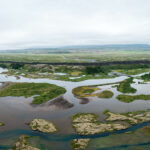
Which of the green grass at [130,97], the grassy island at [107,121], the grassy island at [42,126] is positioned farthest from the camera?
the green grass at [130,97]

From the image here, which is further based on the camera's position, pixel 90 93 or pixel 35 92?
pixel 35 92

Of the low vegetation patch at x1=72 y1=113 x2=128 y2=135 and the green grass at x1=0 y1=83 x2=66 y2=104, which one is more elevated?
the green grass at x1=0 y1=83 x2=66 y2=104

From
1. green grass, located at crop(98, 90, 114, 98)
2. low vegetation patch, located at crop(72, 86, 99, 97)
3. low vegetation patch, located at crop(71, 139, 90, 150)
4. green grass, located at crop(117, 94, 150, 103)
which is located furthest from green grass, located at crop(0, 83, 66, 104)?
low vegetation patch, located at crop(71, 139, 90, 150)

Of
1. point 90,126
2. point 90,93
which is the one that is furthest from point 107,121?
point 90,93

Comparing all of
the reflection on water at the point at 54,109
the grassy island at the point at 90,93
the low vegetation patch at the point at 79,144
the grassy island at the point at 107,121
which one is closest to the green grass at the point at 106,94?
the grassy island at the point at 90,93

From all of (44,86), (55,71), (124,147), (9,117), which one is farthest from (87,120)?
(55,71)

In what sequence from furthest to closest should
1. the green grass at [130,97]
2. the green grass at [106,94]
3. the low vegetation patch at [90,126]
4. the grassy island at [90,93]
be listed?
1. the grassy island at [90,93]
2. the green grass at [106,94]
3. the green grass at [130,97]
4. the low vegetation patch at [90,126]

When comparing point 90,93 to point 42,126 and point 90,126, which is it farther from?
point 42,126

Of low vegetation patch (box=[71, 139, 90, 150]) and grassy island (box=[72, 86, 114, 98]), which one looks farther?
grassy island (box=[72, 86, 114, 98])

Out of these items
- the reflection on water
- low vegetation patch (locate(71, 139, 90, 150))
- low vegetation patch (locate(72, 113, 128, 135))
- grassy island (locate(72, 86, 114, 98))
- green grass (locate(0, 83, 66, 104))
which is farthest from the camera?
grassy island (locate(72, 86, 114, 98))

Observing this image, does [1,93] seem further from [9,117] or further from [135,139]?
[135,139]

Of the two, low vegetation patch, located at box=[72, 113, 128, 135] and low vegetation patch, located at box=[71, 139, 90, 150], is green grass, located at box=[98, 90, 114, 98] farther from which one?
low vegetation patch, located at box=[71, 139, 90, 150]

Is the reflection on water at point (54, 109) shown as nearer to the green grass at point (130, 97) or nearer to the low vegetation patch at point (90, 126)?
the low vegetation patch at point (90, 126)
